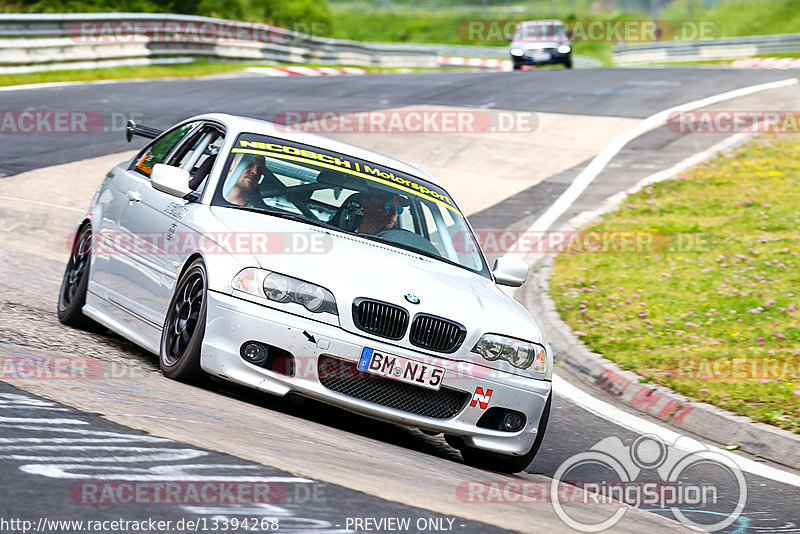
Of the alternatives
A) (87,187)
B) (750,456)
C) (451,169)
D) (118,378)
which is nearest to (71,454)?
(118,378)

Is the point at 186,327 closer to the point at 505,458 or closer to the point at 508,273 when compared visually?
the point at 505,458

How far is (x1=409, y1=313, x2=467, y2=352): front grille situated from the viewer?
5.61 m

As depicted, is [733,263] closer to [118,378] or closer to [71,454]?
[118,378]

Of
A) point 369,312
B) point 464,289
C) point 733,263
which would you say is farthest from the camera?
point 733,263

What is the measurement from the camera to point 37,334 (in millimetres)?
6855

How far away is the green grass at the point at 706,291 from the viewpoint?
810 centimetres

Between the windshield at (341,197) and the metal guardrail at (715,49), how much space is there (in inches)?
1330

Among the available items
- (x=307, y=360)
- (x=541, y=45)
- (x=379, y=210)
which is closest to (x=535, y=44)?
(x=541, y=45)

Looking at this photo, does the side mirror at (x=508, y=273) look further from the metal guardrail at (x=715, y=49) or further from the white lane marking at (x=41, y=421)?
the metal guardrail at (x=715, y=49)

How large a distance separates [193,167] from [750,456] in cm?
390

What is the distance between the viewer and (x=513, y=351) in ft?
19.1

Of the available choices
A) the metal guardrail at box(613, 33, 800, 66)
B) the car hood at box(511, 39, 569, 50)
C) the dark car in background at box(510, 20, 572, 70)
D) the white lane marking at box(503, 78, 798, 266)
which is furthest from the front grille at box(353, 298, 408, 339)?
the metal guardrail at box(613, 33, 800, 66)

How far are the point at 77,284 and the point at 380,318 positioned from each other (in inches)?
112

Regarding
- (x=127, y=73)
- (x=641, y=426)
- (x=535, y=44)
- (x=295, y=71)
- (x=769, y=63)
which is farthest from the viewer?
(x=535, y=44)
